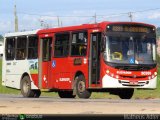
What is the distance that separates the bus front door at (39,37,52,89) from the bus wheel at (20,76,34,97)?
3.28 ft

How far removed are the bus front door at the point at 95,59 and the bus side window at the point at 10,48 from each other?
6.98m

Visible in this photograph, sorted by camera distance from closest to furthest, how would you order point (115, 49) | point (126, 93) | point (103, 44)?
point (103, 44)
point (115, 49)
point (126, 93)

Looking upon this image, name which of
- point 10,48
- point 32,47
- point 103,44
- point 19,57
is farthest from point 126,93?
point 10,48

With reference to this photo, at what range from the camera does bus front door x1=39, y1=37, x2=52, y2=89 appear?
29.1 meters

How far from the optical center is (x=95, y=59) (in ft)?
84.8

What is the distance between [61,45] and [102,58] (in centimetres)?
311

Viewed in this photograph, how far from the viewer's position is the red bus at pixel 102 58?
2542 centimetres

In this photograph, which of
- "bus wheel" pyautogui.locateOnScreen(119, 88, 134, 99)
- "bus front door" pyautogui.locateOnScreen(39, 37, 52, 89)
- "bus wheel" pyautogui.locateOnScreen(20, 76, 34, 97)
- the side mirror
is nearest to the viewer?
the side mirror

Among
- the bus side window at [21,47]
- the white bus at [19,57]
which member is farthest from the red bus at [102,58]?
the bus side window at [21,47]

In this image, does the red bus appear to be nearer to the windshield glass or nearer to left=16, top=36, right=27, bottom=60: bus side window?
the windshield glass

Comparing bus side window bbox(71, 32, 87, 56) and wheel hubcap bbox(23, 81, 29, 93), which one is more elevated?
bus side window bbox(71, 32, 87, 56)

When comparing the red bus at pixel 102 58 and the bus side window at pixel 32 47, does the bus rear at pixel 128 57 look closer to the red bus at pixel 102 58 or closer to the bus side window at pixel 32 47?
the red bus at pixel 102 58

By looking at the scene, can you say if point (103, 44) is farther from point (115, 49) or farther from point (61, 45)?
point (61, 45)

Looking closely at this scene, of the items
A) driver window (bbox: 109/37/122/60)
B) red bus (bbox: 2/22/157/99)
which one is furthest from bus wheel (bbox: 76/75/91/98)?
driver window (bbox: 109/37/122/60)
